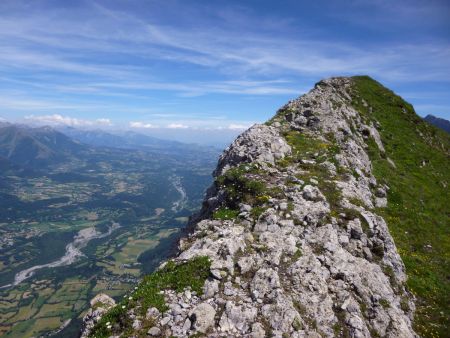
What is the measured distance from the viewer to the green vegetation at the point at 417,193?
2952 cm

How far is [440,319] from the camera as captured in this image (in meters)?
26.5

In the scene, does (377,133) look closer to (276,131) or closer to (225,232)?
(276,131)

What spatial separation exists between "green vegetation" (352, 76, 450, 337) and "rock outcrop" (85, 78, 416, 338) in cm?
327

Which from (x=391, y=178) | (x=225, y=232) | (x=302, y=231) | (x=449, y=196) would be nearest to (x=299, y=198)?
(x=302, y=231)

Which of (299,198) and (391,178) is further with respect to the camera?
(391,178)

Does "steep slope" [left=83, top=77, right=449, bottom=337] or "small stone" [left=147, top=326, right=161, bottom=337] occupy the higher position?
"steep slope" [left=83, top=77, right=449, bottom=337]

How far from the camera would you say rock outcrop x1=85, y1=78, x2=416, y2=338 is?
723 inches

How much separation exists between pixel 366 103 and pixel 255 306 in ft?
230

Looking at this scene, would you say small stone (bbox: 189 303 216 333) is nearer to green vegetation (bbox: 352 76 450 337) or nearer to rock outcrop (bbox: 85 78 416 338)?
rock outcrop (bbox: 85 78 416 338)

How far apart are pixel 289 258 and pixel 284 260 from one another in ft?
1.48

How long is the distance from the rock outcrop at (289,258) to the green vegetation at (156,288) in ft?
1.22

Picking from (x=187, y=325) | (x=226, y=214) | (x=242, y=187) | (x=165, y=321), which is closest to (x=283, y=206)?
(x=226, y=214)

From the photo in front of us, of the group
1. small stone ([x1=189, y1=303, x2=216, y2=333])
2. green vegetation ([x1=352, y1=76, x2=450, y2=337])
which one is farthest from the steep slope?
green vegetation ([x1=352, y1=76, x2=450, y2=337])

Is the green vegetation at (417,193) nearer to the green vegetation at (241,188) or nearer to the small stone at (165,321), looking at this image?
the green vegetation at (241,188)
